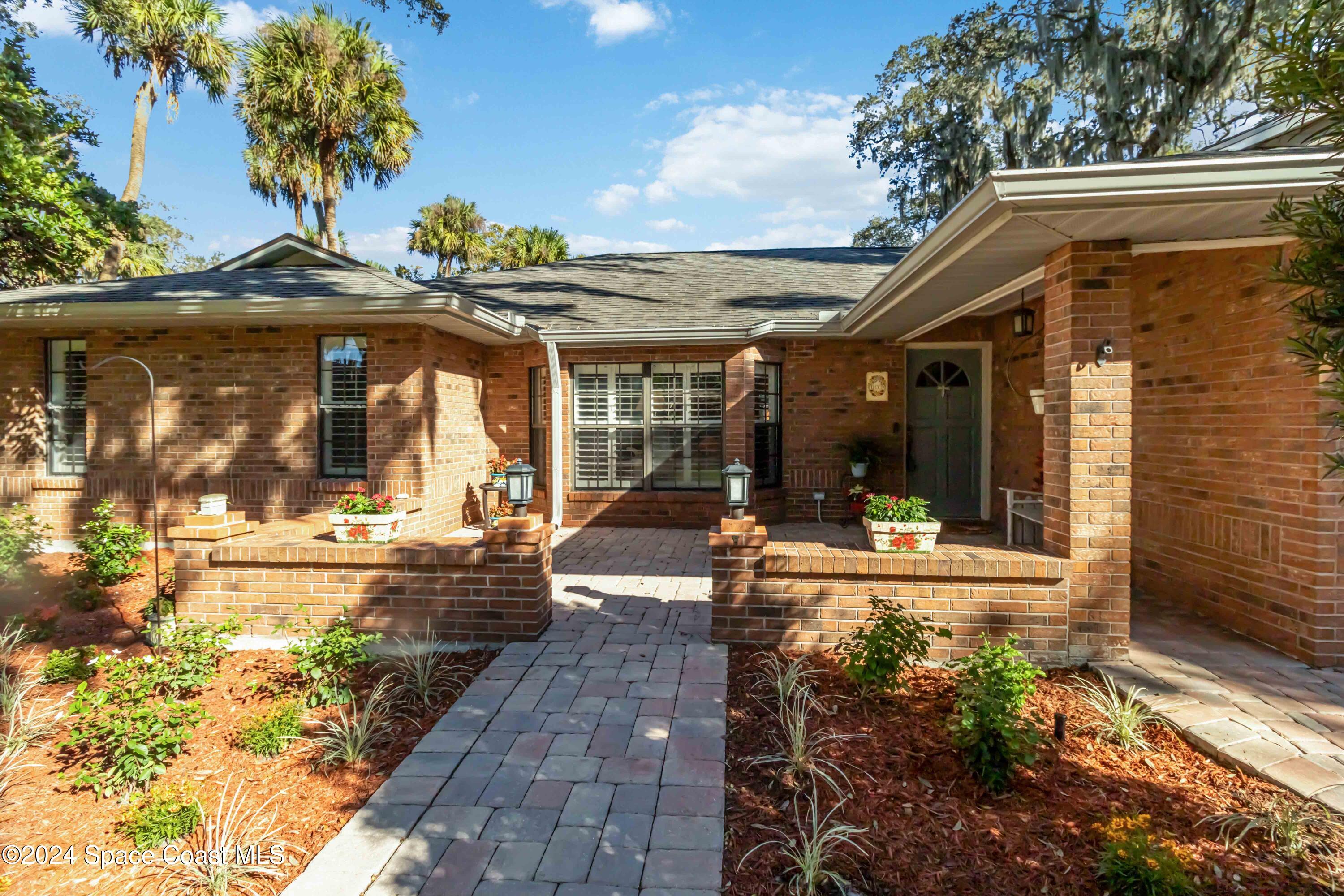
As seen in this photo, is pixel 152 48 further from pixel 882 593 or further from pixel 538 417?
pixel 882 593

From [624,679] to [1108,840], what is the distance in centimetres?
244

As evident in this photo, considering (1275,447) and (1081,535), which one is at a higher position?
(1275,447)

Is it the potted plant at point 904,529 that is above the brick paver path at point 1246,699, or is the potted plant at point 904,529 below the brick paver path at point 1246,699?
above

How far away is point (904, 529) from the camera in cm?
441

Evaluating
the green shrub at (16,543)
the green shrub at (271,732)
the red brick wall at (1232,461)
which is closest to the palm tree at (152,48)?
the green shrub at (16,543)

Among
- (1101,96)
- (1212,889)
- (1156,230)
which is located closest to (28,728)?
(1212,889)

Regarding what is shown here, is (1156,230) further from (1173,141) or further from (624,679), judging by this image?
(1173,141)

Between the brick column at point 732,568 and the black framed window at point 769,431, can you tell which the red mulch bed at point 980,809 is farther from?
the black framed window at point 769,431

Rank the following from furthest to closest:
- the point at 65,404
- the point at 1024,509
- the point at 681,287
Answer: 1. the point at 681,287
2. the point at 65,404
3. the point at 1024,509

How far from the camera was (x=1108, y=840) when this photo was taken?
94.7 inches

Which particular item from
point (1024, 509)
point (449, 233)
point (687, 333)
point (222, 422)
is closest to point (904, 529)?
point (1024, 509)

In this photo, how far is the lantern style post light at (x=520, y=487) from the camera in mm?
4629

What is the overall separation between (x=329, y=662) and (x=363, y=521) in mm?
1157

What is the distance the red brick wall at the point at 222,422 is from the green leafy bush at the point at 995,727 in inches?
233
